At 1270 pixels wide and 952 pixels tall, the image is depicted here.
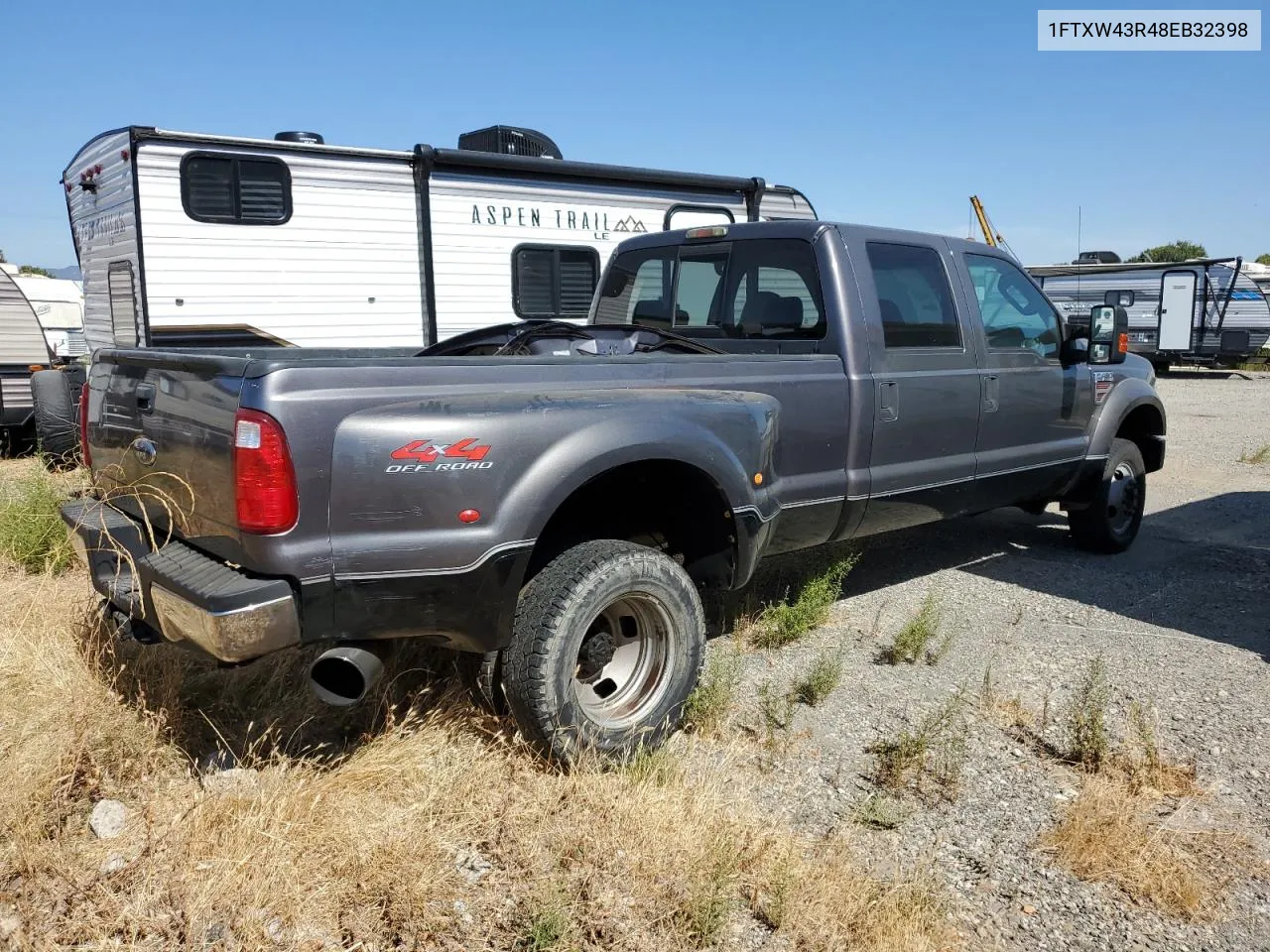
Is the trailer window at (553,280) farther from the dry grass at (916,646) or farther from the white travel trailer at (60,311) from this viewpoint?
the white travel trailer at (60,311)

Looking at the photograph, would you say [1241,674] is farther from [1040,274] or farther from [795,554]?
[1040,274]

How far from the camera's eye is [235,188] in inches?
301

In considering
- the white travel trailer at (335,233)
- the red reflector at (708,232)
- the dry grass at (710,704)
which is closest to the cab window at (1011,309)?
the red reflector at (708,232)

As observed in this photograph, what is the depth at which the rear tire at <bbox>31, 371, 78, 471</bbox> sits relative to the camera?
798cm

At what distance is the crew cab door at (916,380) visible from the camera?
4684mm

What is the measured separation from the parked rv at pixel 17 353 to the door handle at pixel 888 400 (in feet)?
25.9

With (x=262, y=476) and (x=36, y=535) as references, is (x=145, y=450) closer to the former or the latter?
(x=262, y=476)

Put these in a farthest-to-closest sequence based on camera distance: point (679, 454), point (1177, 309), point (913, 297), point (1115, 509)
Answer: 1. point (1177, 309)
2. point (1115, 509)
3. point (913, 297)
4. point (679, 454)

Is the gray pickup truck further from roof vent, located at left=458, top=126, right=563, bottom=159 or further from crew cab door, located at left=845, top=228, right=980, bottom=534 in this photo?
roof vent, located at left=458, top=126, right=563, bottom=159

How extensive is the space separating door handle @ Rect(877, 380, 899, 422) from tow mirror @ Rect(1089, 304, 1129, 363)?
5.71 ft

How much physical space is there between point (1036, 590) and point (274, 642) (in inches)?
170

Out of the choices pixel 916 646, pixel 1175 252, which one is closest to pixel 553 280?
pixel 916 646

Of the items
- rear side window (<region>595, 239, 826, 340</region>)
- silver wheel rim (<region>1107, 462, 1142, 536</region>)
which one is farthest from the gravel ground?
rear side window (<region>595, 239, 826, 340</region>)

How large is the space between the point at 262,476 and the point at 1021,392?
4.02 m
